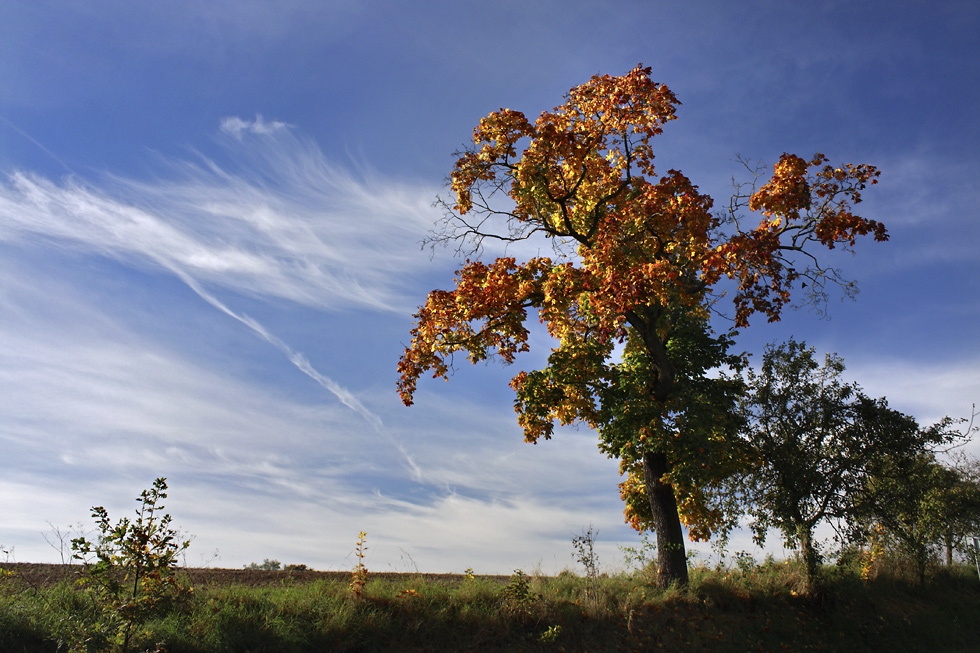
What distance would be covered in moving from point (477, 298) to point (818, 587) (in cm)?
1151

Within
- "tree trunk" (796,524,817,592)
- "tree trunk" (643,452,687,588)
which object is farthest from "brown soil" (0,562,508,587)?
"tree trunk" (796,524,817,592)

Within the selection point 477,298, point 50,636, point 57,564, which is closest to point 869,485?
point 477,298

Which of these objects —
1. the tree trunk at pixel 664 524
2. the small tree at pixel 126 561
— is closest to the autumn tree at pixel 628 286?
the tree trunk at pixel 664 524

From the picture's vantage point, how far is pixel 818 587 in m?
14.7

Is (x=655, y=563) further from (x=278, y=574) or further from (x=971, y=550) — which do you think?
(x=971, y=550)

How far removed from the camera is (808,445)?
15406mm

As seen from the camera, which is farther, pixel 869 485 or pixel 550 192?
pixel 869 485

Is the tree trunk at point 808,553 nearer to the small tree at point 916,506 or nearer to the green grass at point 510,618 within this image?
the green grass at point 510,618

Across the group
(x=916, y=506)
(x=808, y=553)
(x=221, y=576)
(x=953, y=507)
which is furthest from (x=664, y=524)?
(x=953, y=507)

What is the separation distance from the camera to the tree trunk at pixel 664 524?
13477 mm

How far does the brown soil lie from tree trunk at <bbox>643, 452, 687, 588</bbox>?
492 cm

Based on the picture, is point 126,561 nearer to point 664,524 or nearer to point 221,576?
point 221,576

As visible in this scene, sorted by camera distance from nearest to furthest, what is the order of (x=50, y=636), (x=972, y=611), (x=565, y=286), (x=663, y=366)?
1. (x=50, y=636)
2. (x=565, y=286)
3. (x=663, y=366)
4. (x=972, y=611)

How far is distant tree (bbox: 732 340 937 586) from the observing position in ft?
48.9
